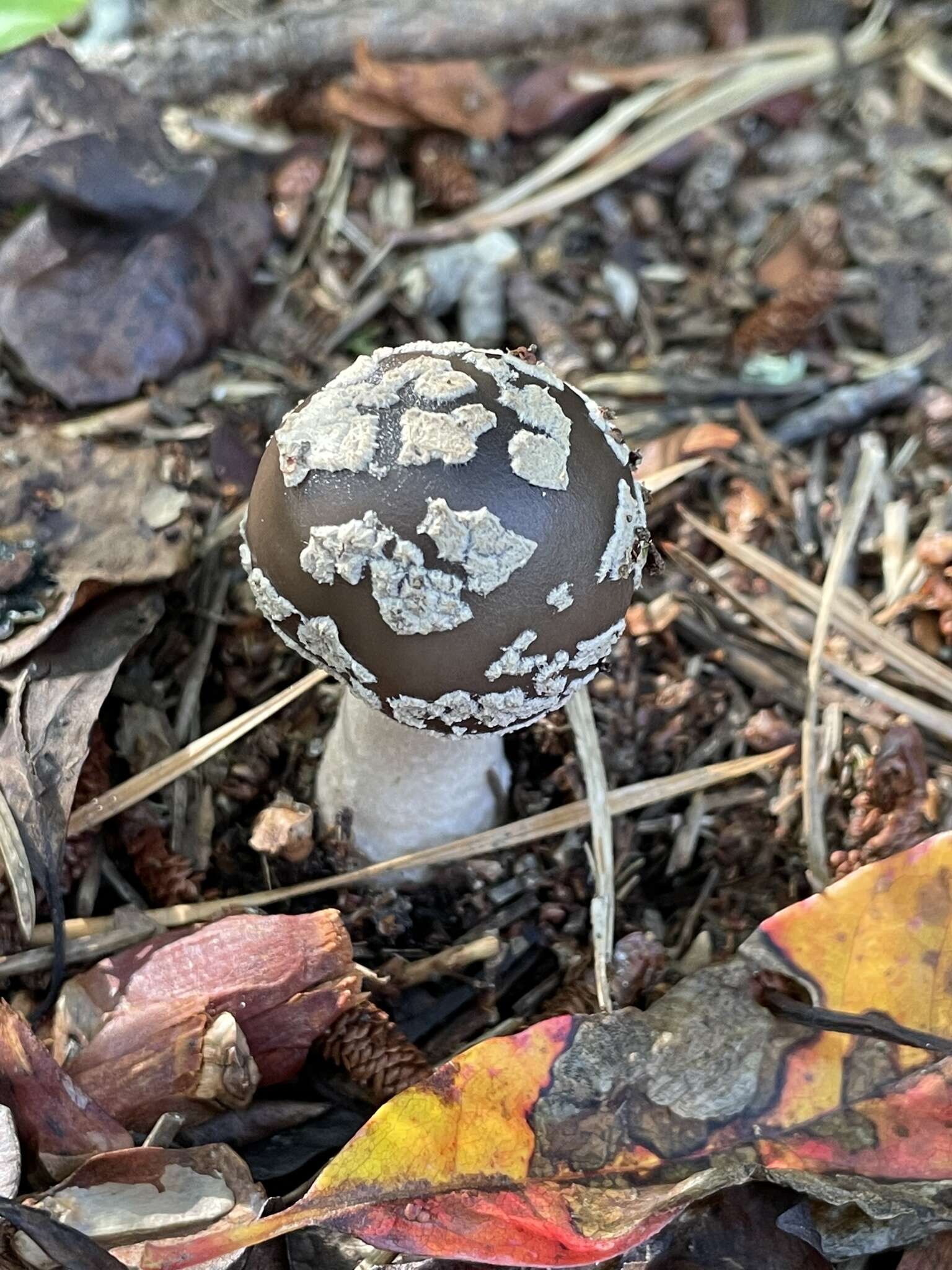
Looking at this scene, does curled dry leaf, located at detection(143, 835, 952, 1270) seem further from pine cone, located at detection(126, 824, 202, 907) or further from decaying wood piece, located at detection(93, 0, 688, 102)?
decaying wood piece, located at detection(93, 0, 688, 102)

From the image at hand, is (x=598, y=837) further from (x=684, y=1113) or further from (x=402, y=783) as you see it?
(x=684, y=1113)

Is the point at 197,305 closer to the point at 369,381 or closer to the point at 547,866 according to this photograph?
the point at 369,381

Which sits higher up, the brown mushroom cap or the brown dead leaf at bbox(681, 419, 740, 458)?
the brown mushroom cap

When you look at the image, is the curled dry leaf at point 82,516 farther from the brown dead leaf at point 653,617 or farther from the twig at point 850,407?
the twig at point 850,407

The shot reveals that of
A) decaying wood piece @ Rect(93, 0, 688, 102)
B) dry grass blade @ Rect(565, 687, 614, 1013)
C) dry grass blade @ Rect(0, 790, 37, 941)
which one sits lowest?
dry grass blade @ Rect(565, 687, 614, 1013)

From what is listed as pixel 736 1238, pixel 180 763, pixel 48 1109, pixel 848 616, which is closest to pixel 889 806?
pixel 848 616

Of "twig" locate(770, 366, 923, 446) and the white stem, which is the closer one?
the white stem

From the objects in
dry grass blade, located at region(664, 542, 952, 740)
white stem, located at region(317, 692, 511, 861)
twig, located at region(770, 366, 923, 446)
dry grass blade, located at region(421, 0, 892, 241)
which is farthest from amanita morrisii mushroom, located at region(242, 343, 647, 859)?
dry grass blade, located at region(421, 0, 892, 241)

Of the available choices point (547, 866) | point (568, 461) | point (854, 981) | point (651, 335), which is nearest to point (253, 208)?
point (651, 335)
